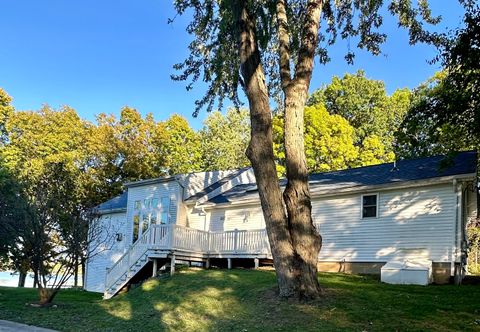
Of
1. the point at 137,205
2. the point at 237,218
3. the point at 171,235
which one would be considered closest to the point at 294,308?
the point at 171,235

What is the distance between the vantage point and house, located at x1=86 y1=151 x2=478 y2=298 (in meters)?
14.8

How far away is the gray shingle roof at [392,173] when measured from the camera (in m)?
15.1

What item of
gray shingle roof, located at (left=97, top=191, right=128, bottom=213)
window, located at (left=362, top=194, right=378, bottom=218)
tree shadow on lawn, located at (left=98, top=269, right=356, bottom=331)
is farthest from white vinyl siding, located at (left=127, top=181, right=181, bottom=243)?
window, located at (left=362, top=194, right=378, bottom=218)

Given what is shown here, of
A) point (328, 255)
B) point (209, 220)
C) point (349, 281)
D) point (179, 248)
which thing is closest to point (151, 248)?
point (179, 248)

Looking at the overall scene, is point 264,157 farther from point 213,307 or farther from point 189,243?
point 189,243

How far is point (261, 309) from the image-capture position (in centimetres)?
1016

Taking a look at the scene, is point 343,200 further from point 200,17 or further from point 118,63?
point 118,63

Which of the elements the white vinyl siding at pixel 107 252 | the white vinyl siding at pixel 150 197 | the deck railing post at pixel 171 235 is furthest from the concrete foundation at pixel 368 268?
the white vinyl siding at pixel 107 252

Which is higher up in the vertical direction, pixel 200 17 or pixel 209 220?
pixel 200 17

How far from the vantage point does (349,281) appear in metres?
13.3

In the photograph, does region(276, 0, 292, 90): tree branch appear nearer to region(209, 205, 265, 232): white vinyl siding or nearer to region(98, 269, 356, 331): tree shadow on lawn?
region(98, 269, 356, 331): tree shadow on lawn

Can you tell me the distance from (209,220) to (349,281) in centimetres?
1020

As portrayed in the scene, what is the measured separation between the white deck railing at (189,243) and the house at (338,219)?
0.13 feet

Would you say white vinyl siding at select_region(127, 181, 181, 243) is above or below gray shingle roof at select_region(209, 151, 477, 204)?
below
